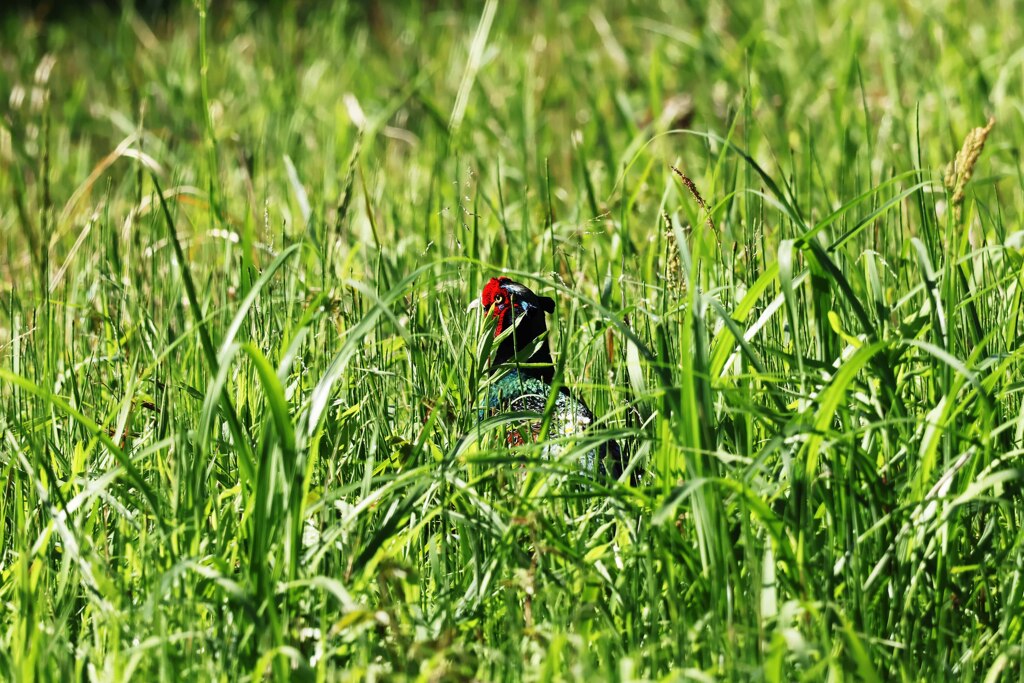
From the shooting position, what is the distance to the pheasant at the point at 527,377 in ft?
6.56

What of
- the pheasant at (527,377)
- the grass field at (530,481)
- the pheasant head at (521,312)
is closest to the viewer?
the grass field at (530,481)

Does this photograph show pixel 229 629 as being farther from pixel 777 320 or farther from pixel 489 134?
pixel 489 134

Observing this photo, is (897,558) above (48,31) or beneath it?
beneath

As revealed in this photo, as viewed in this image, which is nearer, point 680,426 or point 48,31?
point 680,426

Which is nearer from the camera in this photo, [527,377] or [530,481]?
[530,481]

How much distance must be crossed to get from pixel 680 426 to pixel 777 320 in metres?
0.66

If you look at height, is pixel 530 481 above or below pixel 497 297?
below

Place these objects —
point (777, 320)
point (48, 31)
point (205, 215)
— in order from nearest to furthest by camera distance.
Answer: point (777, 320) → point (205, 215) → point (48, 31)

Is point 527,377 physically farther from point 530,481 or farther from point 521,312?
point 530,481

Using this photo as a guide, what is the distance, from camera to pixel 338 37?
5039 mm

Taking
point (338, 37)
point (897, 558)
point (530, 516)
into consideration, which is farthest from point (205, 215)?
point (897, 558)

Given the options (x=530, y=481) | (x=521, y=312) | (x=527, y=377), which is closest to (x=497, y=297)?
(x=521, y=312)

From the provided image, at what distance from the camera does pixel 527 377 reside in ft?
7.18

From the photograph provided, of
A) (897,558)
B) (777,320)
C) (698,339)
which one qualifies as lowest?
(897,558)
